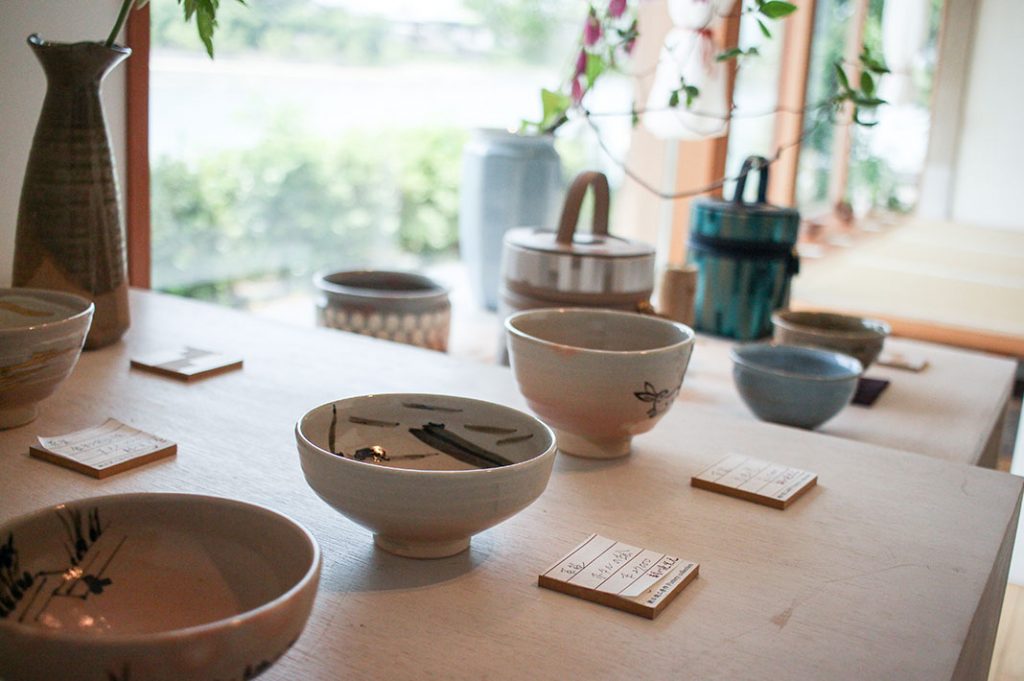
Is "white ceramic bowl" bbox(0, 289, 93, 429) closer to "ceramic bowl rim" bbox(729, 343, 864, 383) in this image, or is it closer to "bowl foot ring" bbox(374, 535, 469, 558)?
"bowl foot ring" bbox(374, 535, 469, 558)

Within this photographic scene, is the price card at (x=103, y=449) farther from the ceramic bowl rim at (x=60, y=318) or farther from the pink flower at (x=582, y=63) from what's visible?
the pink flower at (x=582, y=63)

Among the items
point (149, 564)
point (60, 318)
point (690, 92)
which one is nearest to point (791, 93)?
point (690, 92)

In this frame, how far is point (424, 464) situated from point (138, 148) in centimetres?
79

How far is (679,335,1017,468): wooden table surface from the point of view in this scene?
1.08 metres

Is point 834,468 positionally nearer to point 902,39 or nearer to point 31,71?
point 31,71

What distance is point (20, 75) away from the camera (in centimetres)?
109

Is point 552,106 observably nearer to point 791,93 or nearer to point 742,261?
point 742,261

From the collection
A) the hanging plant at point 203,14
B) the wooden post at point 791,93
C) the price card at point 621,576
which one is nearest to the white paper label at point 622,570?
the price card at point 621,576

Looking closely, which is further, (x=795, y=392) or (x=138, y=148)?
(x=138, y=148)

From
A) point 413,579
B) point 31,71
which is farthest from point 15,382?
point 31,71

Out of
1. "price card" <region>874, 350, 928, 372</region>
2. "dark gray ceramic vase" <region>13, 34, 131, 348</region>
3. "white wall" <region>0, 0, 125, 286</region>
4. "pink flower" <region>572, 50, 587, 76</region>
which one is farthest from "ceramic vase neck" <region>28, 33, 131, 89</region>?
"price card" <region>874, 350, 928, 372</region>

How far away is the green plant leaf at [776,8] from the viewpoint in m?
1.02

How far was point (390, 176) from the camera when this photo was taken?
221cm

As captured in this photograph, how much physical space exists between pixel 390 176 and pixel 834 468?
1526mm
